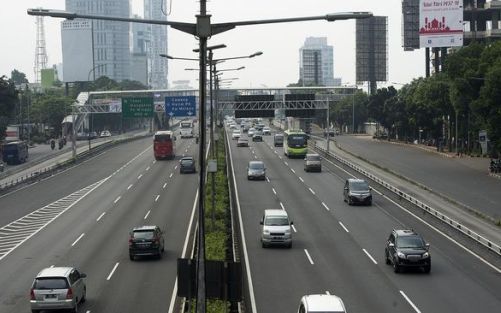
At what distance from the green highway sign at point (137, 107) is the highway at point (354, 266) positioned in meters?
42.4

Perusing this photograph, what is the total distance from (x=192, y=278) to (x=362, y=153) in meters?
93.3

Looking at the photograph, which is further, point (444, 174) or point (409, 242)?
point (444, 174)

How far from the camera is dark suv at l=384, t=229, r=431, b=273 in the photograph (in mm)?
33750

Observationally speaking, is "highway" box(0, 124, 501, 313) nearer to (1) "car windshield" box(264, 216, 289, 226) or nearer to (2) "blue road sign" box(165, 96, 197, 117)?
(1) "car windshield" box(264, 216, 289, 226)

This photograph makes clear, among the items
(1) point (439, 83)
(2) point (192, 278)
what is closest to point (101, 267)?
(2) point (192, 278)

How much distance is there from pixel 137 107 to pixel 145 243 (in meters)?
66.4

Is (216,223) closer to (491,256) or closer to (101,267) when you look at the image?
(101,267)

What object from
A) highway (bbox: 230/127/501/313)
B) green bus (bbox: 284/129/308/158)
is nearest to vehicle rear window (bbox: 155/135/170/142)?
green bus (bbox: 284/129/308/158)

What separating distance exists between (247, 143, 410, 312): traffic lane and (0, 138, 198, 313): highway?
656 centimetres

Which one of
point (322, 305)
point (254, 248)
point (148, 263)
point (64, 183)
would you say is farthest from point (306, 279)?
point (64, 183)

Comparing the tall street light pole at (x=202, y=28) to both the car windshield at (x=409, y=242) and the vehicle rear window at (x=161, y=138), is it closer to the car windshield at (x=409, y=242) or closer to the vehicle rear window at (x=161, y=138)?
the car windshield at (x=409, y=242)

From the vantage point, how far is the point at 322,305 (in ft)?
71.2

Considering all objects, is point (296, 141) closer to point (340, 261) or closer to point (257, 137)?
point (257, 137)

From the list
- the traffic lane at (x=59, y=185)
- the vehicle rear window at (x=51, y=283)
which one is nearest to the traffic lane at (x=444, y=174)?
the traffic lane at (x=59, y=185)
